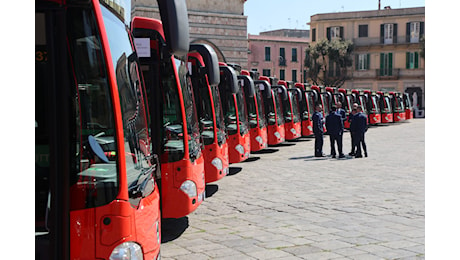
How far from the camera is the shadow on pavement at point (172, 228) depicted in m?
6.86

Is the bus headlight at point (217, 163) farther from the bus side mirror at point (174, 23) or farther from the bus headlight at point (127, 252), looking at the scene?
the bus headlight at point (127, 252)

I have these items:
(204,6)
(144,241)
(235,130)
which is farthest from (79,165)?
(204,6)

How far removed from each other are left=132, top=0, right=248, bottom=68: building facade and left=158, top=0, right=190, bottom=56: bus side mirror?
32165 mm

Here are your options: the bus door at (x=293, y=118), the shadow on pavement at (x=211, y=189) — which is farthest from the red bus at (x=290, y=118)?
the shadow on pavement at (x=211, y=189)

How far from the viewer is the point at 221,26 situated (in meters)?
38.1

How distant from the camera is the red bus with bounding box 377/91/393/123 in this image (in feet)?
122

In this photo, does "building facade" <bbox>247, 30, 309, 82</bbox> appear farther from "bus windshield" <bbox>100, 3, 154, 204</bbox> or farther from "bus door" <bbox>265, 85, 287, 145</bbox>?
"bus windshield" <bbox>100, 3, 154, 204</bbox>

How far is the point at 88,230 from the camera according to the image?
11.2 feet

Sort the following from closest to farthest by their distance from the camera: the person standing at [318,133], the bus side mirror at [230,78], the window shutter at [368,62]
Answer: the bus side mirror at [230,78] → the person standing at [318,133] → the window shutter at [368,62]

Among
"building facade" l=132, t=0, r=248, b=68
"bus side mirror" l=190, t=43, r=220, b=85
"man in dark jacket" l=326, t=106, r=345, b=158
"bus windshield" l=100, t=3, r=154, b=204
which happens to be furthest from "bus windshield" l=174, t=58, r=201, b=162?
"building facade" l=132, t=0, r=248, b=68

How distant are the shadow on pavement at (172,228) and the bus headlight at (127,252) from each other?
312 cm

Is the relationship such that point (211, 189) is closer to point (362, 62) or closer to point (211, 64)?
point (211, 64)

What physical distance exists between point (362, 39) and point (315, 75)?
19.6 ft

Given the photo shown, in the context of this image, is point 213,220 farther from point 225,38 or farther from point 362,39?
point 362,39
